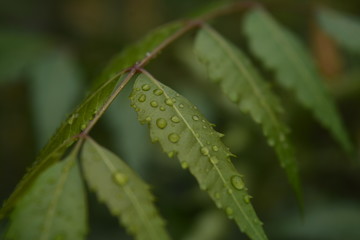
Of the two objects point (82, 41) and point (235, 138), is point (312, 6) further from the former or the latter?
point (82, 41)

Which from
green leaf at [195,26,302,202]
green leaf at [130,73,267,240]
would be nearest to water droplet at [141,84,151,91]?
green leaf at [130,73,267,240]

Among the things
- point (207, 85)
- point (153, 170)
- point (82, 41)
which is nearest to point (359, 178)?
point (207, 85)

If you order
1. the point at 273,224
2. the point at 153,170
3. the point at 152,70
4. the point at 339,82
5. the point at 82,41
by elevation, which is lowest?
the point at 273,224

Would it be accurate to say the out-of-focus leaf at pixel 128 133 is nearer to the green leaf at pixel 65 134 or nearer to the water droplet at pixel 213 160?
the green leaf at pixel 65 134

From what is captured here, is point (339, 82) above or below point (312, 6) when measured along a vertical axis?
below

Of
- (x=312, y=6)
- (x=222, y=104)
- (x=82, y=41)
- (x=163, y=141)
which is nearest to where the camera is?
(x=163, y=141)

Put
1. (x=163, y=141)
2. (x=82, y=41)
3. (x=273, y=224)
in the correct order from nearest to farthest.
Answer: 1. (x=163, y=141)
2. (x=273, y=224)
3. (x=82, y=41)

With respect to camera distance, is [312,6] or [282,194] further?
[282,194]

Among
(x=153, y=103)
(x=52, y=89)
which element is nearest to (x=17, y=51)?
(x=52, y=89)
